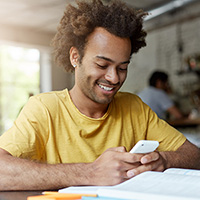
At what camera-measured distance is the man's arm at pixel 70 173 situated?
1.00 m

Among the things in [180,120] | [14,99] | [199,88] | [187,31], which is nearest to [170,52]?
[187,31]

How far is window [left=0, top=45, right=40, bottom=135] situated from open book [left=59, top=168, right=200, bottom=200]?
7243mm

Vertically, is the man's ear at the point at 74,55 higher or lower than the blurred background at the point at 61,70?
lower

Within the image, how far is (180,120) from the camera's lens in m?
5.04

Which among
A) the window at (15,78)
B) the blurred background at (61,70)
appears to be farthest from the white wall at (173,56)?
the window at (15,78)

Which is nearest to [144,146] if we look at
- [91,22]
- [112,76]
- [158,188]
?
[158,188]

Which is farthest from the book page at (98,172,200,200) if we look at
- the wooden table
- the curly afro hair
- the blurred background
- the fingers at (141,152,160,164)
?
the blurred background

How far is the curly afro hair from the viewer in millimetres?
1385

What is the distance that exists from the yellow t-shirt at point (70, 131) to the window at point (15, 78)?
21.7 ft

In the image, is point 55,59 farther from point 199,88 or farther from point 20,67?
point 20,67

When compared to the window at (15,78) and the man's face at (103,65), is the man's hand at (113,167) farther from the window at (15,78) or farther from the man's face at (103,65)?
the window at (15,78)

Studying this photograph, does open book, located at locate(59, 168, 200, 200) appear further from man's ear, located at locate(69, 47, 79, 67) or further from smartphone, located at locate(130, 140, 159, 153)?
man's ear, located at locate(69, 47, 79, 67)

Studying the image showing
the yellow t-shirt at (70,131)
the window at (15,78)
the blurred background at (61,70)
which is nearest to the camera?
the yellow t-shirt at (70,131)

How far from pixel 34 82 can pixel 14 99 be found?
703 mm
